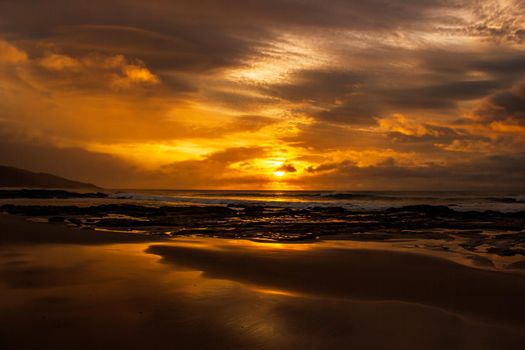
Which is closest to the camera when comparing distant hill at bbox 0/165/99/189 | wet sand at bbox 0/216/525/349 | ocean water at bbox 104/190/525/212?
wet sand at bbox 0/216/525/349

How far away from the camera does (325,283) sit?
7.41 m

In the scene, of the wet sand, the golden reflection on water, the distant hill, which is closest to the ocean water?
the wet sand

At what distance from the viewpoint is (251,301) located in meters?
6.03

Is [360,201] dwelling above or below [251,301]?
above

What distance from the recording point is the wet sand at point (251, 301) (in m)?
4.59

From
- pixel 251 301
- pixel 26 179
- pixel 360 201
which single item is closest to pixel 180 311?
pixel 251 301

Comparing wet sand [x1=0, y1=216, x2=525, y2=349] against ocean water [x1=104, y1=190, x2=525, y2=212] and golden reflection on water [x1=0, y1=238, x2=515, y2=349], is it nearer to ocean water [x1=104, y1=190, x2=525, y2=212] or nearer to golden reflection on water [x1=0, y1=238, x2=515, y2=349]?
golden reflection on water [x1=0, y1=238, x2=515, y2=349]

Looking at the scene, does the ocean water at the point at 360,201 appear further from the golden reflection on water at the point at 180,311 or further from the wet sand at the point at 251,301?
the golden reflection on water at the point at 180,311

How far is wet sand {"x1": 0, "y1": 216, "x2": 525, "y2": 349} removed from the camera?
4.59 metres

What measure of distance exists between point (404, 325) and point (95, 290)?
4.70m

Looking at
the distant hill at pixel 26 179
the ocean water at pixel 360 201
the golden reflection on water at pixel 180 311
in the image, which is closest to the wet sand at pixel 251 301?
the golden reflection on water at pixel 180 311

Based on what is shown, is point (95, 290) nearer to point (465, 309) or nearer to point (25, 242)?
point (465, 309)

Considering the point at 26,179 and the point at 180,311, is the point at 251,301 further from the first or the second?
the point at 26,179

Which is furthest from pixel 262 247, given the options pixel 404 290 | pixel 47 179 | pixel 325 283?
pixel 47 179
